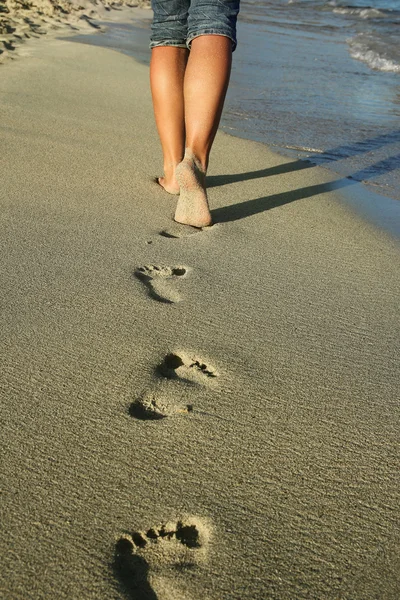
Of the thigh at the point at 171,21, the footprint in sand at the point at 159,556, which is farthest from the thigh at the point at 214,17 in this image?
the footprint in sand at the point at 159,556

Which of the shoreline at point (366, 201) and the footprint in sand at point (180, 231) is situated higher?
the footprint in sand at point (180, 231)

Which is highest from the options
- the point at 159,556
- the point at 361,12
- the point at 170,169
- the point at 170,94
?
the point at 361,12

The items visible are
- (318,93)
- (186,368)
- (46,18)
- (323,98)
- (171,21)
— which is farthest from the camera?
(46,18)

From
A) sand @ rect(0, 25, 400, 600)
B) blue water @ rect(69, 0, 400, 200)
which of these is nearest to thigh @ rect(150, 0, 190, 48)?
sand @ rect(0, 25, 400, 600)

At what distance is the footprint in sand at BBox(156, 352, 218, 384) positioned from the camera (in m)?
1.53

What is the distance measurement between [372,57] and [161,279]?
599cm

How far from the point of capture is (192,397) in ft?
4.77

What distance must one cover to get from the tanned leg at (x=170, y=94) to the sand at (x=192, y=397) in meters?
0.19

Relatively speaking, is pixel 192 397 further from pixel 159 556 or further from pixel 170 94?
pixel 170 94

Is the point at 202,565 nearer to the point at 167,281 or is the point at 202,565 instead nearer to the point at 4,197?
the point at 167,281

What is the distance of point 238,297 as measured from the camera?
191cm

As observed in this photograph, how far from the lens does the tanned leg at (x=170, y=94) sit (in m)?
2.65

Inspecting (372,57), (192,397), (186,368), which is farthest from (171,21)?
(372,57)

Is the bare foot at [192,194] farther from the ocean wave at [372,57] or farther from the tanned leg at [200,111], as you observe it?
the ocean wave at [372,57]
